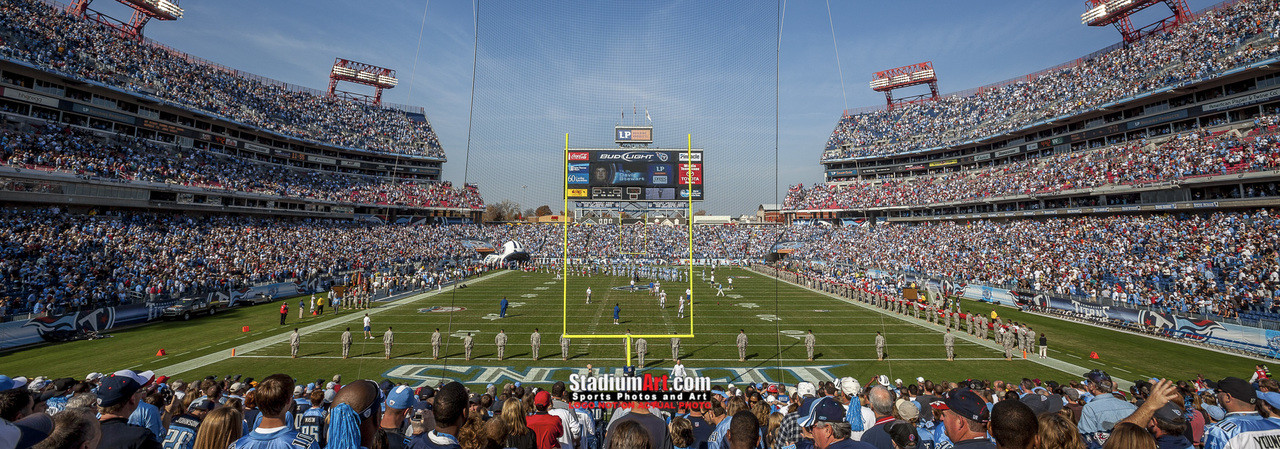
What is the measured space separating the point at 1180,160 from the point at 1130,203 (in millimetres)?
3163

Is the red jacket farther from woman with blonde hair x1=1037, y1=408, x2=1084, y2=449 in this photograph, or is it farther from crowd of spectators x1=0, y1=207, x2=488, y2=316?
crowd of spectators x1=0, y1=207, x2=488, y2=316

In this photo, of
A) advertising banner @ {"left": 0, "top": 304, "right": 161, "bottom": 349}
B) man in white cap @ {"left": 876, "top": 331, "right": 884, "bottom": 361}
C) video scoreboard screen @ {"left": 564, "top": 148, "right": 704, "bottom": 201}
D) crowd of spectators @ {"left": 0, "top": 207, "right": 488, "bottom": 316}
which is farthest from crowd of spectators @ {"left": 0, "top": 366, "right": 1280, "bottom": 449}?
crowd of spectators @ {"left": 0, "top": 207, "right": 488, "bottom": 316}

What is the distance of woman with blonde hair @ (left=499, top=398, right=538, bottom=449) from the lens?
11.2ft

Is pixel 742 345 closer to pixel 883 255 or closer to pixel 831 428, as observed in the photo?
pixel 831 428

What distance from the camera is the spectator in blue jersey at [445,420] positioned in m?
2.88

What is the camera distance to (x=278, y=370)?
12992 mm

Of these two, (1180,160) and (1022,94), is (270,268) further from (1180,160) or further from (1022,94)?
(1022,94)

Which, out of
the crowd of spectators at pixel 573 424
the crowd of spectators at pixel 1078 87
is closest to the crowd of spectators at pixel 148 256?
the crowd of spectators at pixel 573 424

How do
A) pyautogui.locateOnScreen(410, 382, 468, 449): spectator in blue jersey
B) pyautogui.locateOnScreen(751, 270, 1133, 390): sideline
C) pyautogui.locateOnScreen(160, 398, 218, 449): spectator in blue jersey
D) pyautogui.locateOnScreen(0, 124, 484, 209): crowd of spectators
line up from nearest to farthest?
pyautogui.locateOnScreen(410, 382, 468, 449): spectator in blue jersey < pyautogui.locateOnScreen(160, 398, 218, 449): spectator in blue jersey < pyautogui.locateOnScreen(751, 270, 1133, 390): sideline < pyautogui.locateOnScreen(0, 124, 484, 209): crowd of spectators

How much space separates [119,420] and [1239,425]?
738 centimetres

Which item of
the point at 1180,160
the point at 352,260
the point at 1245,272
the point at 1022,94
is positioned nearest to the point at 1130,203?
the point at 1180,160

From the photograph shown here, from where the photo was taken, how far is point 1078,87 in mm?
39562

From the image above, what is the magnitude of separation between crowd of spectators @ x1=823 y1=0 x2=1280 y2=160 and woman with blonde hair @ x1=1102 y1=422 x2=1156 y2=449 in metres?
38.5

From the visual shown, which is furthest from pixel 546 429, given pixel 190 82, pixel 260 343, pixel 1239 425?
pixel 190 82
